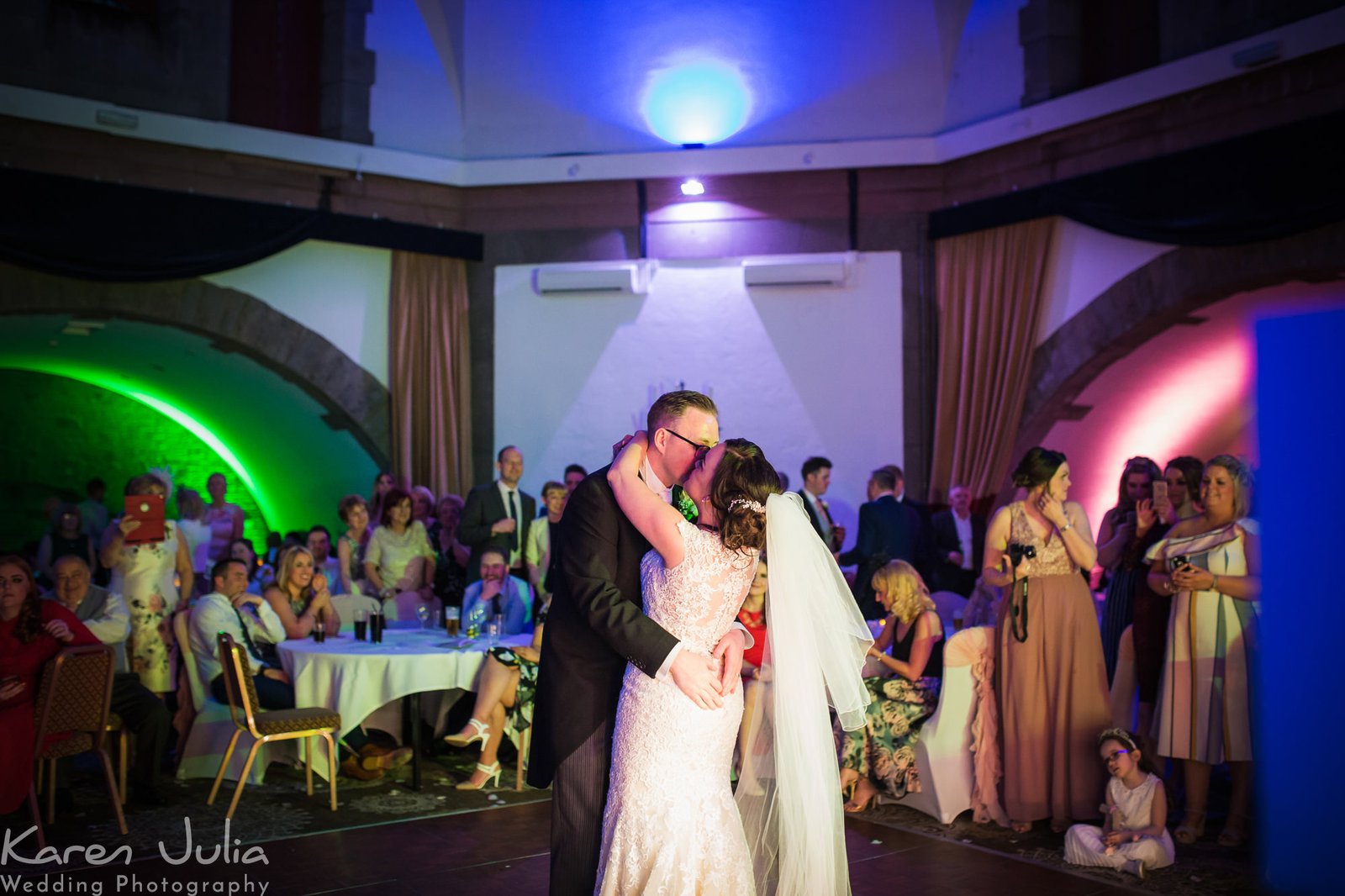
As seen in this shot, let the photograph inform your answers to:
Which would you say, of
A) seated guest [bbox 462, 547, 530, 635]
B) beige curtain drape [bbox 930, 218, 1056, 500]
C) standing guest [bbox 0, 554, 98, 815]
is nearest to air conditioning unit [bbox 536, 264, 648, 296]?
beige curtain drape [bbox 930, 218, 1056, 500]

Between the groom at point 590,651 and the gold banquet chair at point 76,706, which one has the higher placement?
the groom at point 590,651

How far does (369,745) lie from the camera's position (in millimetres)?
6020

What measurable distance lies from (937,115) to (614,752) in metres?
7.30

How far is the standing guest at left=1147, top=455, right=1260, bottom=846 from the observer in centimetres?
474

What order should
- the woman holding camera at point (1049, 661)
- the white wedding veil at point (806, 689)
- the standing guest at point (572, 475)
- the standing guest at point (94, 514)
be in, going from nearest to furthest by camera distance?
the white wedding veil at point (806, 689) < the woman holding camera at point (1049, 661) < the standing guest at point (572, 475) < the standing guest at point (94, 514)

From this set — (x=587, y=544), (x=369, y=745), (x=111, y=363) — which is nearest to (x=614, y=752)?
(x=587, y=544)

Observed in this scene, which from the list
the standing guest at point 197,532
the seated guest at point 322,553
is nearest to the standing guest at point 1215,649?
the seated guest at point 322,553

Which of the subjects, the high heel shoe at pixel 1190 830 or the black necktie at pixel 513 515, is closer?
the high heel shoe at pixel 1190 830

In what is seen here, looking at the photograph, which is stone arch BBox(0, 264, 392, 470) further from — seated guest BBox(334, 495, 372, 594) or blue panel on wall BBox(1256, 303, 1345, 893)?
blue panel on wall BBox(1256, 303, 1345, 893)

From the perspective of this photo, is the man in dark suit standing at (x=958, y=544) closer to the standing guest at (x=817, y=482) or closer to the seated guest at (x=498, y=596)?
the standing guest at (x=817, y=482)

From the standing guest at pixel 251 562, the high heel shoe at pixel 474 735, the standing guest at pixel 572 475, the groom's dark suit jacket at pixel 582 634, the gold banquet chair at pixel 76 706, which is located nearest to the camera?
the groom's dark suit jacket at pixel 582 634

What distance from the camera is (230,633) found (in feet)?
19.0

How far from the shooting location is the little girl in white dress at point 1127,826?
14.7 ft

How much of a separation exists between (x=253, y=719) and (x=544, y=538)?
9.13 feet
